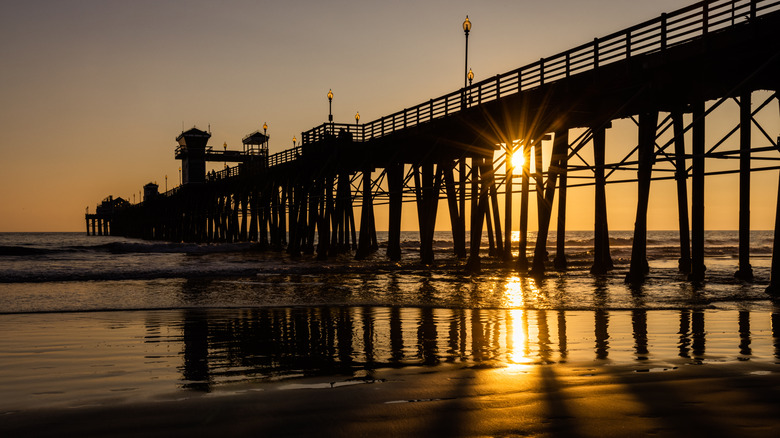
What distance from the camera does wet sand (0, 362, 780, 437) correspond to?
3.76 meters

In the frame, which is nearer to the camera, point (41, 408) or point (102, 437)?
point (102, 437)

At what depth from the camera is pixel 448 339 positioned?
7.74 meters

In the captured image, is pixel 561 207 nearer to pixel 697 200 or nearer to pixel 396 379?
pixel 697 200

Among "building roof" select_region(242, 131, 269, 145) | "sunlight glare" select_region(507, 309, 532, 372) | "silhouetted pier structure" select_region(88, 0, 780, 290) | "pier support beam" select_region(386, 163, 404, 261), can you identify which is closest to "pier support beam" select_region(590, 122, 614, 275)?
"silhouetted pier structure" select_region(88, 0, 780, 290)

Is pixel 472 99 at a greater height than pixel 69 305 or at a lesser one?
greater

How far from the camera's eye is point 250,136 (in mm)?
71188

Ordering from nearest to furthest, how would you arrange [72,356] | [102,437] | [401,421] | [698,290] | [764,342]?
[102,437] → [401,421] → [72,356] → [764,342] → [698,290]

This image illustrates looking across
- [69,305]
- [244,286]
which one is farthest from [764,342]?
[244,286]

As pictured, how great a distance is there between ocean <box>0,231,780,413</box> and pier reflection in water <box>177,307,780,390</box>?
0.02 metres

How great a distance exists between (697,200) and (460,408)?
14.0 metres

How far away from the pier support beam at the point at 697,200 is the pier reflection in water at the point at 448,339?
5955 millimetres

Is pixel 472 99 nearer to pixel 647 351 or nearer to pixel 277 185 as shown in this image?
pixel 647 351

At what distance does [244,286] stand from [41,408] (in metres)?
13.4

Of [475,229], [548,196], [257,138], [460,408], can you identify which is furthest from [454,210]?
[257,138]
